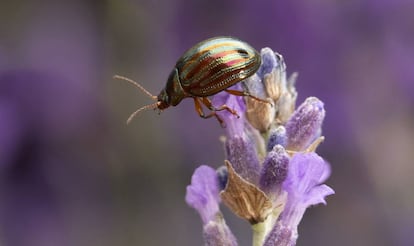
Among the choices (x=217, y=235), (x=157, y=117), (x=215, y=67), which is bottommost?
(x=157, y=117)

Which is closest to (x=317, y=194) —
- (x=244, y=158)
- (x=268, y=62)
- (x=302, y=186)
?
(x=302, y=186)

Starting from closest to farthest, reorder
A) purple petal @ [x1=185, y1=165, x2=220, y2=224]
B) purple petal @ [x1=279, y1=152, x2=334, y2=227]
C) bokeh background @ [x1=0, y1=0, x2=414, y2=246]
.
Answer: purple petal @ [x1=279, y1=152, x2=334, y2=227]
purple petal @ [x1=185, y1=165, x2=220, y2=224]
bokeh background @ [x1=0, y1=0, x2=414, y2=246]

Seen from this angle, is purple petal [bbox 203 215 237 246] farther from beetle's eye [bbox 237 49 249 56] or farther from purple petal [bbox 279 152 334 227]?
beetle's eye [bbox 237 49 249 56]

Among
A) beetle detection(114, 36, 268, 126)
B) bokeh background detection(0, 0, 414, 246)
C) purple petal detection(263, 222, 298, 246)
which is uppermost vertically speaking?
beetle detection(114, 36, 268, 126)

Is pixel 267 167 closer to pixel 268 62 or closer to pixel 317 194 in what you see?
pixel 317 194

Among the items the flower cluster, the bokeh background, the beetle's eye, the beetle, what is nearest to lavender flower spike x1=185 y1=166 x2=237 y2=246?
the flower cluster

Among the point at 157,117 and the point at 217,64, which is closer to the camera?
the point at 217,64

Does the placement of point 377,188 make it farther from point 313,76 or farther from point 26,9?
point 26,9
